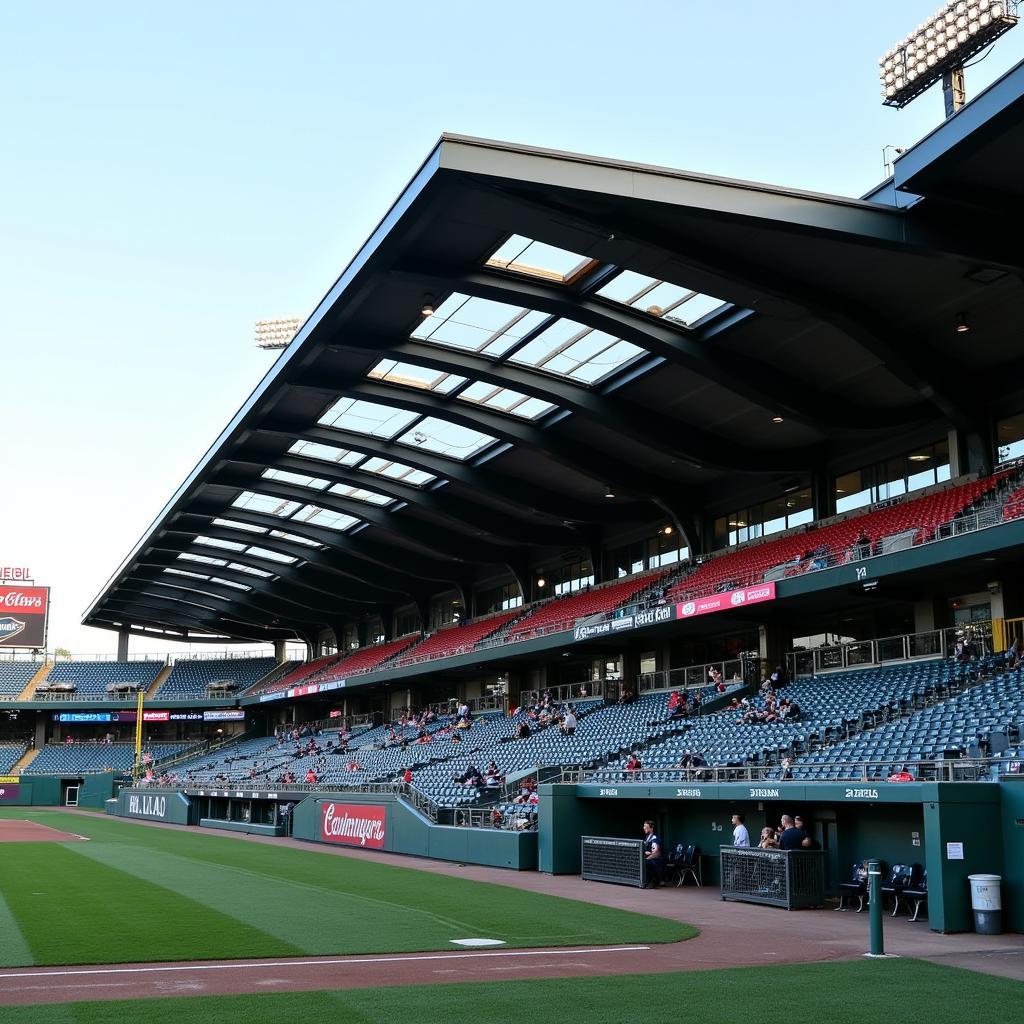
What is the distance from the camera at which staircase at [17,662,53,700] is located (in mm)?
79994

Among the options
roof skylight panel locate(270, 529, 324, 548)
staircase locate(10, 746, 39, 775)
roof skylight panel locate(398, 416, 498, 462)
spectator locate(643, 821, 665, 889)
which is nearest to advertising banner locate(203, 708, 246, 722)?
staircase locate(10, 746, 39, 775)

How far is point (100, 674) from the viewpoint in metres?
83.9

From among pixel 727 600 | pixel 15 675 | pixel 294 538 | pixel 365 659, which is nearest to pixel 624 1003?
pixel 727 600

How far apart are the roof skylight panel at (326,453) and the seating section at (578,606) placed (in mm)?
9157

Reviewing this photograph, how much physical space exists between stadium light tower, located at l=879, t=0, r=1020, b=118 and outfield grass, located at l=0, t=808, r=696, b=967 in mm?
16550

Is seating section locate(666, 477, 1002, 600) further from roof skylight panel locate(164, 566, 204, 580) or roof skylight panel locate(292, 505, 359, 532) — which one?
roof skylight panel locate(164, 566, 204, 580)

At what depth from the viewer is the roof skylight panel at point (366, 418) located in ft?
112

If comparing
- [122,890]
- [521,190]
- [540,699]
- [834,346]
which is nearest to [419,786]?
[540,699]

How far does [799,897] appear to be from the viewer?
18328 millimetres

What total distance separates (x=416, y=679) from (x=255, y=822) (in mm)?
10375

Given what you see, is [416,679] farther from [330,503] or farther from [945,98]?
[945,98]

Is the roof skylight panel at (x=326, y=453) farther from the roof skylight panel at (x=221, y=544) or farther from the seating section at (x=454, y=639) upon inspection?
the roof skylight panel at (x=221, y=544)

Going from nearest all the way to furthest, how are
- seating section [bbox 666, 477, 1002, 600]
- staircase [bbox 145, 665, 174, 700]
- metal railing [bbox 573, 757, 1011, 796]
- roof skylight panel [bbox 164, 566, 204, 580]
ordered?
metal railing [bbox 573, 757, 1011, 796]
seating section [bbox 666, 477, 1002, 600]
roof skylight panel [bbox 164, 566, 204, 580]
staircase [bbox 145, 665, 174, 700]

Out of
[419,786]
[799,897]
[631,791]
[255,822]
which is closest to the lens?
[799,897]
